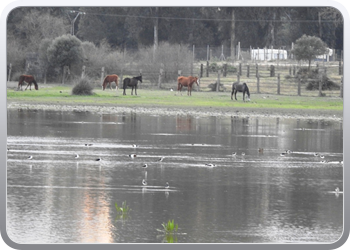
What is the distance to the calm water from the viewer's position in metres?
8.70

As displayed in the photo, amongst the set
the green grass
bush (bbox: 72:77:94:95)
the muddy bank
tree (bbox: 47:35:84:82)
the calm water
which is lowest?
the calm water

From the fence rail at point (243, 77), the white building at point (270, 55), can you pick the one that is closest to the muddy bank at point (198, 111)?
the fence rail at point (243, 77)

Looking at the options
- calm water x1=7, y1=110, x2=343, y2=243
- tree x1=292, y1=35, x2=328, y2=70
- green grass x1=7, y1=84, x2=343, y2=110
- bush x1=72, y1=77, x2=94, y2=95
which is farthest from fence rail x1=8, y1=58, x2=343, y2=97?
calm water x1=7, y1=110, x2=343, y2=243

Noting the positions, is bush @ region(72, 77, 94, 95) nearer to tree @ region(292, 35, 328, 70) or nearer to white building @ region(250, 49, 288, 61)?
tree @ region(292, 35, 328, 70)

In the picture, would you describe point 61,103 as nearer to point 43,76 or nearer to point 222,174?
point 43,76

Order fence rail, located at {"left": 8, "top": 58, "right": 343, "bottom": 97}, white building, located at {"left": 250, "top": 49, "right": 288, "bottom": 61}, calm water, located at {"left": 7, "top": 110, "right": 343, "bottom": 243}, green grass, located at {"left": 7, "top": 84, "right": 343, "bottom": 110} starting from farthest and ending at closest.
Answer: white building, located at {"left": 250, "top": 49, "right": 288, "bottom": 61}, fence rail, located at {"left": 8, "top": 58, "right": 343, "bottom": 97}, green grass, located at {"left": 7, "top": 84, "right": 343, "bottom": 110}, calm water, located at {"left": 7, "top": 110, "right": 343, "bottom": 243}

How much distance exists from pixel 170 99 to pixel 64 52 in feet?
45.7

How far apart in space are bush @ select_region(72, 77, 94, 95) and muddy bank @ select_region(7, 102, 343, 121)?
14.8ft

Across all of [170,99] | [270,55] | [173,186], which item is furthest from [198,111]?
[270,55]

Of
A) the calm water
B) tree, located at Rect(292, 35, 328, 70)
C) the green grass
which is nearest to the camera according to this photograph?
the calm water

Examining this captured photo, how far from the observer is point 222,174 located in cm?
1330

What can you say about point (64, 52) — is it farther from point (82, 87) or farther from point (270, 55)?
point (270, 55)

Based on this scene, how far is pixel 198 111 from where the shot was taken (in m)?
30.5

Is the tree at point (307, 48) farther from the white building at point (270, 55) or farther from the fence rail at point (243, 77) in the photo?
the white building at point (270, 55)
